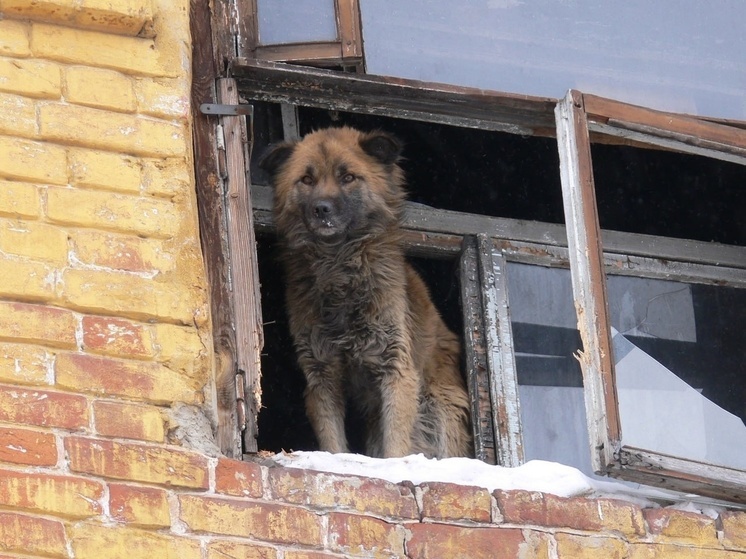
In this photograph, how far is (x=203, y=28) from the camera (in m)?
4.07

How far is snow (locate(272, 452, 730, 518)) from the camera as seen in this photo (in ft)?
12.0

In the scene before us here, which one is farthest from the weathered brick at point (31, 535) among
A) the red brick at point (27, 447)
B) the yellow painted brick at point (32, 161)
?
the yellow painted brick at point (32, 161)

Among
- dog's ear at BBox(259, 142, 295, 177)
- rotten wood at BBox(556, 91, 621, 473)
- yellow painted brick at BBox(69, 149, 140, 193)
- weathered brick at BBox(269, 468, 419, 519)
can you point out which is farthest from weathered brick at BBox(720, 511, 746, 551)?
dog's ear at BBox(259, 142, 295, 177)

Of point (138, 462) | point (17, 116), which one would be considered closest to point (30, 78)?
point (17, 116)

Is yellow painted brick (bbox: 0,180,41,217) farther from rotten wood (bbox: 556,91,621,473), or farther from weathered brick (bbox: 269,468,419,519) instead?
rotten wood (bbox: 556,91,621,473)

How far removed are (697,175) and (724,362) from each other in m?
1.12

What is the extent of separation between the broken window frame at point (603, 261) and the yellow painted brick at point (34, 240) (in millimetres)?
1600

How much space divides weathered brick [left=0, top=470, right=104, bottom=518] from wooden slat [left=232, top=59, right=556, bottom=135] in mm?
1584

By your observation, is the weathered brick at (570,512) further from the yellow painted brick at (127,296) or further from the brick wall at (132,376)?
the yellow painted brick at (127,296)

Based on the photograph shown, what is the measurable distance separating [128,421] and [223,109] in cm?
115

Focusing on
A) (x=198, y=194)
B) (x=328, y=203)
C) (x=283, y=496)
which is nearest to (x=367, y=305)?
(x=328, y=203)

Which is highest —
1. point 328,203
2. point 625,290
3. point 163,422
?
point 328,203

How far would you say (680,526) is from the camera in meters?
3.73

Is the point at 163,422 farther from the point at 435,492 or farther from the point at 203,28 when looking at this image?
the point at 203,28
